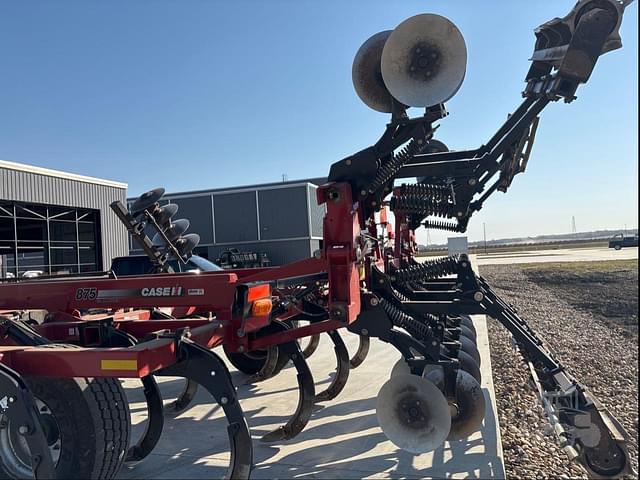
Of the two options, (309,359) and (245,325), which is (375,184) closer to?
(245,325)

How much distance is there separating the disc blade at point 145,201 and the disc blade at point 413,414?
14.8 feet

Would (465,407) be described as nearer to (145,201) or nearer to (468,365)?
(468,365)

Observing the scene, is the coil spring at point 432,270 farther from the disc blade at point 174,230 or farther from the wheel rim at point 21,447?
the disc blade at point 174,230

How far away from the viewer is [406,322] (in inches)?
161

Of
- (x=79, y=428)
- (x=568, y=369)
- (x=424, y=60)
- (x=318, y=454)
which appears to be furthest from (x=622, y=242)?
(x=79, y=428)

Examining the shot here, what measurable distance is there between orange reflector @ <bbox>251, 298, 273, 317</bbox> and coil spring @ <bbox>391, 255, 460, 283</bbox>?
1.24m

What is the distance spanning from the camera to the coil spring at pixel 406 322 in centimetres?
408

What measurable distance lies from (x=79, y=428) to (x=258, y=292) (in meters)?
1.45

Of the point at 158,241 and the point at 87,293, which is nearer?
the point at 87,293

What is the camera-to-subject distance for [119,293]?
3826mm

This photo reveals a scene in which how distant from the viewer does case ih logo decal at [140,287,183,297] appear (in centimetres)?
372

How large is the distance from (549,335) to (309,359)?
170 inches

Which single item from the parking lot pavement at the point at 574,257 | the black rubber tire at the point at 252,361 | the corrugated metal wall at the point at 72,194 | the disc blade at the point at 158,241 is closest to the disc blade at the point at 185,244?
the disc blade at the point at 158,241

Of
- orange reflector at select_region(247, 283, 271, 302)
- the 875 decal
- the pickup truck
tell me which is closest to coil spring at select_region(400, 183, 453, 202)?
orange reflector at select_region(247, 283, 271, 302)
